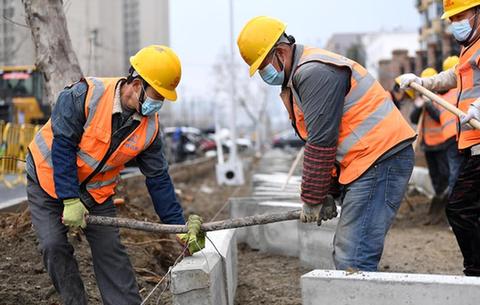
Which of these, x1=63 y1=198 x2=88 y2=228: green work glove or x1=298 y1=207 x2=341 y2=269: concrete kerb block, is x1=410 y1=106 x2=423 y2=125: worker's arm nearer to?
x1=298 y1=207 x2=341 y2=269: concrete kerb block

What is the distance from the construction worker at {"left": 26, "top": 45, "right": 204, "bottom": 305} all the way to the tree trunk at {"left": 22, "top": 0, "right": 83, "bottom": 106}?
232 cm

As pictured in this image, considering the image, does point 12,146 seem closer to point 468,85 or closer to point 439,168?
point 439,168

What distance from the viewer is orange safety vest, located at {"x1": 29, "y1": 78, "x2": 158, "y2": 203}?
3.78 metres

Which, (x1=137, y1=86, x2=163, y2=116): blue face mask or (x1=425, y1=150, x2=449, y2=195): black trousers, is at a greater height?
(x1=137, y1=86, x2=163, y2=116): blue face mask

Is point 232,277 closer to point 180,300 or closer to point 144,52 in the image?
point 180,300

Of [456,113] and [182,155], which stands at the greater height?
[456,113]

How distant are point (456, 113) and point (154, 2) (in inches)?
3165

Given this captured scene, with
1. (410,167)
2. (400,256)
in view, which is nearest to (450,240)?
(400,256)

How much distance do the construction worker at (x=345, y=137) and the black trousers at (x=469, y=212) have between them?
2.87ft

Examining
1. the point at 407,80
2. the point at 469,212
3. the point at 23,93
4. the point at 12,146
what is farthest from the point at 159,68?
the point at 23,93

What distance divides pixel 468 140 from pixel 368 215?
120cm

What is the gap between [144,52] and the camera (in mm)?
3906

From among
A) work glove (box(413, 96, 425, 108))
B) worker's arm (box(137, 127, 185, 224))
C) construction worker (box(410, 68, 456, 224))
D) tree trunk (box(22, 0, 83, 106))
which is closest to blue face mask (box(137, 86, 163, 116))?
worker's arm (box(137, 127, 185, 224))

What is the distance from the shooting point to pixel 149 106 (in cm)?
385
